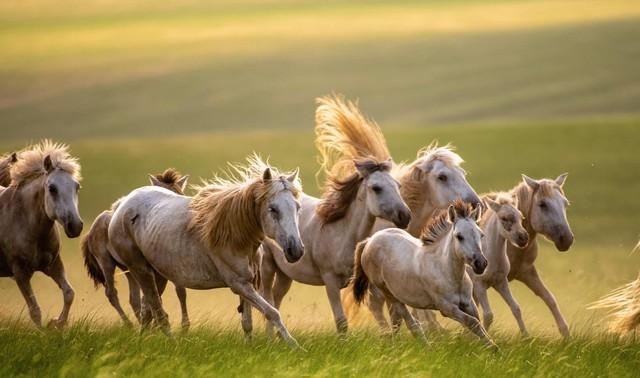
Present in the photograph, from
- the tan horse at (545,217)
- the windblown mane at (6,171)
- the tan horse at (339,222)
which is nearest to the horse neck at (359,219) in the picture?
the tan horse at (339,222)

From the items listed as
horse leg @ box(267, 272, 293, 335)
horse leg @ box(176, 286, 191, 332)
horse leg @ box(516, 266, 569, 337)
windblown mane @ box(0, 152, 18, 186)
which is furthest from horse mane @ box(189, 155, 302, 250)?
windblown mane @ box(0, 152, 18, 186)

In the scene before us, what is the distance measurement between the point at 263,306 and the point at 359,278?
1.39 m

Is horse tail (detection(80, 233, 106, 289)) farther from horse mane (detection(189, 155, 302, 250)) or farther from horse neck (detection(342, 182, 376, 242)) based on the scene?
horse neck (detection(342, 182, 376, 242))

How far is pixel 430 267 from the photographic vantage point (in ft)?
31.6

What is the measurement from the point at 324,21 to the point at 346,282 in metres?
52.4

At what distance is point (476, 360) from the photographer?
8773 millimetres

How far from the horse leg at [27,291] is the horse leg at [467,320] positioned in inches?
138

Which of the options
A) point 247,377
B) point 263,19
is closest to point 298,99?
point 263,19

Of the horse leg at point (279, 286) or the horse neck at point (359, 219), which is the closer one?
the horse neck at point (359, 219)

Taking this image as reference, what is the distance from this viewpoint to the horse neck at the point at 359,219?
1112cm

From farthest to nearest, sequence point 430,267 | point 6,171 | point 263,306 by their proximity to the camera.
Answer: point 6,171, point 430,267, point 263,306

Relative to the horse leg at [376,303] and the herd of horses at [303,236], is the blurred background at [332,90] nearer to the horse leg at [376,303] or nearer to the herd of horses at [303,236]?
the herd of horses at [303,236]

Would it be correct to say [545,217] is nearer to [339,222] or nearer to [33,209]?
[339,222]

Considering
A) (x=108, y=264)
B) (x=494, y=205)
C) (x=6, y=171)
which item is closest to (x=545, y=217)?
(x=494, y=205)
